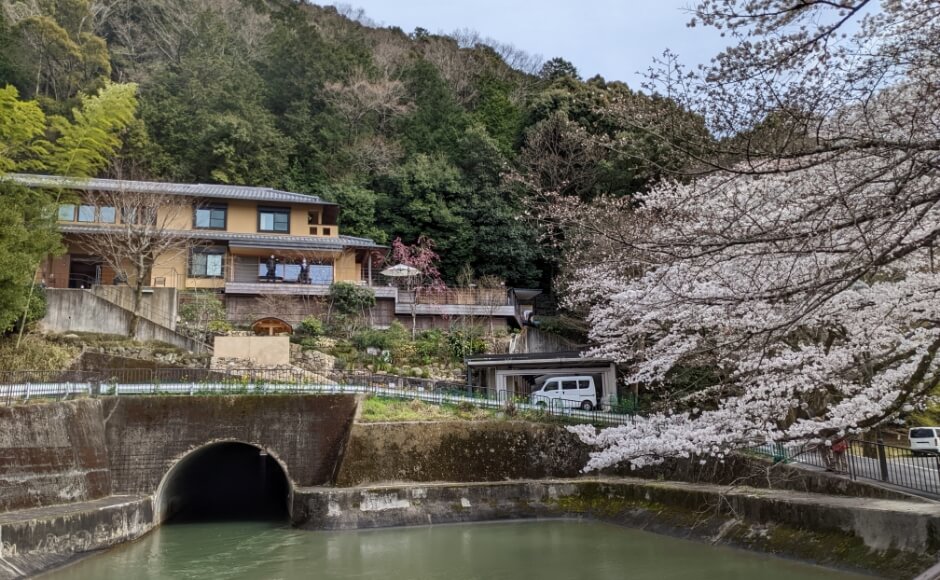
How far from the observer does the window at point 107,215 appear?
90.4ft

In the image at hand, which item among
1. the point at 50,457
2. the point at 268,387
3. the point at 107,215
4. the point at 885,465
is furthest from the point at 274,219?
the point at 885,465

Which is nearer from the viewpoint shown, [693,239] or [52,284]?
[693,239]

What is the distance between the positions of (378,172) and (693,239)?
109 ft

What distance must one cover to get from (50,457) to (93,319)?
9799 millimetres

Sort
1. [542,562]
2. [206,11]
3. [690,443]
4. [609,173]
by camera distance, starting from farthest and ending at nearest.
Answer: [206,11], [609,173], [542,562], [690,443]

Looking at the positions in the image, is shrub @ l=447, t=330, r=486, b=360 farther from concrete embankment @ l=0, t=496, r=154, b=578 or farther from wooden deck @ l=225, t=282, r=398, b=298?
concrete embankment @ l=0, t=496, r=154, b=578

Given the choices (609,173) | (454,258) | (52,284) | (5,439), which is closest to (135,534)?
(5,439)

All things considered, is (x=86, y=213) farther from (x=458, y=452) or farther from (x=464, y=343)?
(x=458, y=452)

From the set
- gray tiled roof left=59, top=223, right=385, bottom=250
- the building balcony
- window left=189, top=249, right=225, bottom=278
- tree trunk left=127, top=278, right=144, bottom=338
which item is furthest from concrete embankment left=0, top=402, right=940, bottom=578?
gray tiled roof left=59, top=223, right=385, bottom=250

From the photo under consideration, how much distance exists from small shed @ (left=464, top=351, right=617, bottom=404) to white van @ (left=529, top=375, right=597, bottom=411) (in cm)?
39

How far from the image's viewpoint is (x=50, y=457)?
13.9 metres

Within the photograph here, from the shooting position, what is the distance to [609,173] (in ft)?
97.9

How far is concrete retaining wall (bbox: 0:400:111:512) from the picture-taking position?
1338 centimetres

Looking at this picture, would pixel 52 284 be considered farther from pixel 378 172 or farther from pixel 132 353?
pixel 378 172
